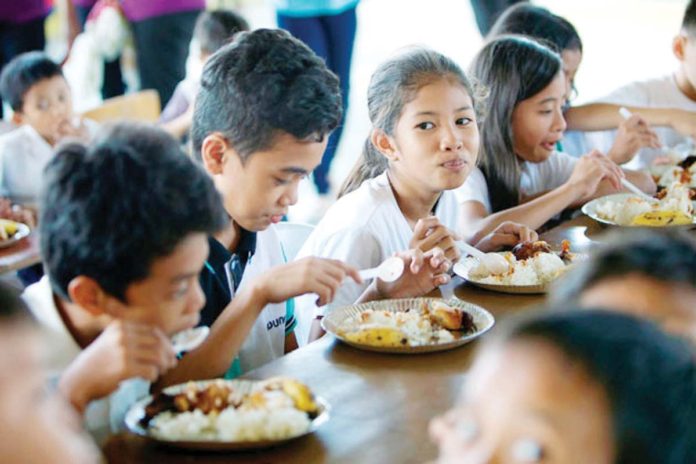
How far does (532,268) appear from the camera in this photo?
5.57 ft

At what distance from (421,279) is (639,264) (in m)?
0.76

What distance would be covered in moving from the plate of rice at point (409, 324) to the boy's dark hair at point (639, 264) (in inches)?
17.8

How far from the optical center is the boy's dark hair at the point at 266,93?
1.56 metres

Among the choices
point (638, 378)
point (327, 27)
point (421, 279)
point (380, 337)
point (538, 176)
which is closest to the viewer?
point (638, 378)

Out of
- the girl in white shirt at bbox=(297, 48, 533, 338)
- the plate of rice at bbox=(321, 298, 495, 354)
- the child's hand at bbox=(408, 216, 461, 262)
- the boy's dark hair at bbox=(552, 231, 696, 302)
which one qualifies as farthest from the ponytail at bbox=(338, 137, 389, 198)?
the boy's dark hair at bbox=(552, 231, 696, 302)

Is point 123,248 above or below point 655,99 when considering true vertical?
above

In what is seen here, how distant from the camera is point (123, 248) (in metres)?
1.13

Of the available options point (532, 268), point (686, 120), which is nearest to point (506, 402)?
point (532, 268)

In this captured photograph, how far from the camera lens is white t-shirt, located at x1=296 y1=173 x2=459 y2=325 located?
1795 mm

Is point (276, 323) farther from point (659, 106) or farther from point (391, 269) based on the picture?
point (659, 106)

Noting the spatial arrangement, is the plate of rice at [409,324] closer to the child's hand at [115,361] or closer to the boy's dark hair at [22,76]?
the child's hand at [115,361]

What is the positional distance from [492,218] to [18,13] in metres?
2.39

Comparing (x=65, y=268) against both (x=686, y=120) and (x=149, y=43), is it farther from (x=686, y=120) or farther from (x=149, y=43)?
(x=149, y=43)

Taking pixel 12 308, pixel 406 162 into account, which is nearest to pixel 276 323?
pixel 406 162
